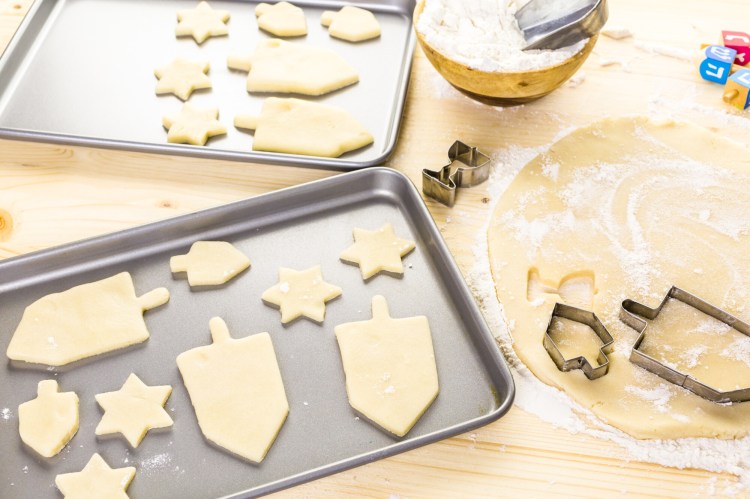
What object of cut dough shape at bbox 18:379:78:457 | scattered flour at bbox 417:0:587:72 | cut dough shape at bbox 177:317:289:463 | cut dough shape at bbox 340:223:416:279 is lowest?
cut dough shape at bbox 18:379:78:457

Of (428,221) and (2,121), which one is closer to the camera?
(428,221)

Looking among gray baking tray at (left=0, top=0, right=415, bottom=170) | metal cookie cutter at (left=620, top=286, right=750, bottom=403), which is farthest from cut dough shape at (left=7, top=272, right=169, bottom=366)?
metal cookie cutter at (left=620, top=286, right=750, bottom=403)

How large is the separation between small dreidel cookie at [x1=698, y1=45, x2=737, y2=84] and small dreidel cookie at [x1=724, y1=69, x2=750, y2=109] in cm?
3

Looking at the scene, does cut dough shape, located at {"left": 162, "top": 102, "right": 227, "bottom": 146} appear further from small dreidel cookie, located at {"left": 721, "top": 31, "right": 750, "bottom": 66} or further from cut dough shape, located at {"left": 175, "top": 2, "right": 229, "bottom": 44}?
small dreidel cookie, located at {"left": 721, "top": 31, "right": 750, "bottom": 66}

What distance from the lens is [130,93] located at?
137 cm

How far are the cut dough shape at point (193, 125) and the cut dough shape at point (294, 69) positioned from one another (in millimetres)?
115

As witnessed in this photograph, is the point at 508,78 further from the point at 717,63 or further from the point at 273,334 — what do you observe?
the point at 273,334

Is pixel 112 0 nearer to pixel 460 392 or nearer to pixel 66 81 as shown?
Answer: pixel 66 81

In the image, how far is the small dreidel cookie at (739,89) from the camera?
129 cm

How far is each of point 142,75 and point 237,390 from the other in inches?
29.0

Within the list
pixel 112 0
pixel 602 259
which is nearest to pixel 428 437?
pixel 602 259

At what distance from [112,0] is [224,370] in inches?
38.6

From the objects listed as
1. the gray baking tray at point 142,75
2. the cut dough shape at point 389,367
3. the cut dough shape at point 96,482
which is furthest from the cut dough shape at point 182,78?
the cut dough shape at point 96,482

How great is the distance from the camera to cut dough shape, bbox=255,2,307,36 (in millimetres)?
1483
